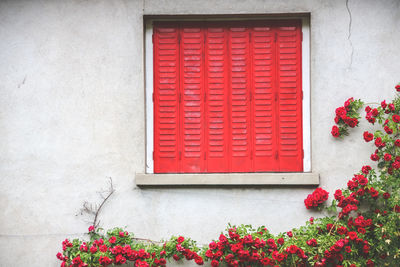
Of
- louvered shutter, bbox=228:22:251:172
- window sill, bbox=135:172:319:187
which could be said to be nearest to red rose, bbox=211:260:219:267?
window sill, bbox=135:172:319:187

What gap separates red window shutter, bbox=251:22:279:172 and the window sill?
212mm

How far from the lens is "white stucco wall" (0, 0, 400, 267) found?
4793 mm

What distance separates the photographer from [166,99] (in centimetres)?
496

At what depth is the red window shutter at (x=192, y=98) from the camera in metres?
4.93

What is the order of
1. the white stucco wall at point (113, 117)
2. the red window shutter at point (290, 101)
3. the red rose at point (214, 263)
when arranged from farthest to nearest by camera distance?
the red window shutter at point (290, 101) → the white stucco wall at point (113, 117) → the red rose at point (214, 263)

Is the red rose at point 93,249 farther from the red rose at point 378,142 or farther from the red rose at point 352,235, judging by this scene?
the red rose at point 378,142

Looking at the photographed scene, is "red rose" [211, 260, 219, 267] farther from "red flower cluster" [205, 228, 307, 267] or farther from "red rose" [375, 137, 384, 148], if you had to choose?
"red rose" [375, 137, 384, 148]

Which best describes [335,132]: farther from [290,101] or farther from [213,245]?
[213,245]

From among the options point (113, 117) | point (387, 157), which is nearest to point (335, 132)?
point (387, 157)

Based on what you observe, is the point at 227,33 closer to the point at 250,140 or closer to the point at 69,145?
the point at 250,140

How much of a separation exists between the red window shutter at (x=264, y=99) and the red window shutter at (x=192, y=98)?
646mm

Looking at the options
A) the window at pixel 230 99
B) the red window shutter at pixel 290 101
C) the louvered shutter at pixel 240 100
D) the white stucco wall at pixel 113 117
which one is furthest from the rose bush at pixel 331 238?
the louvered shutter at pixel 240 100

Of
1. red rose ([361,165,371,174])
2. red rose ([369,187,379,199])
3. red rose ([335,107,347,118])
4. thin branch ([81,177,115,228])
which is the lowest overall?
thin branch ([81,177,115,228])

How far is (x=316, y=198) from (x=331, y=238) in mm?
463
